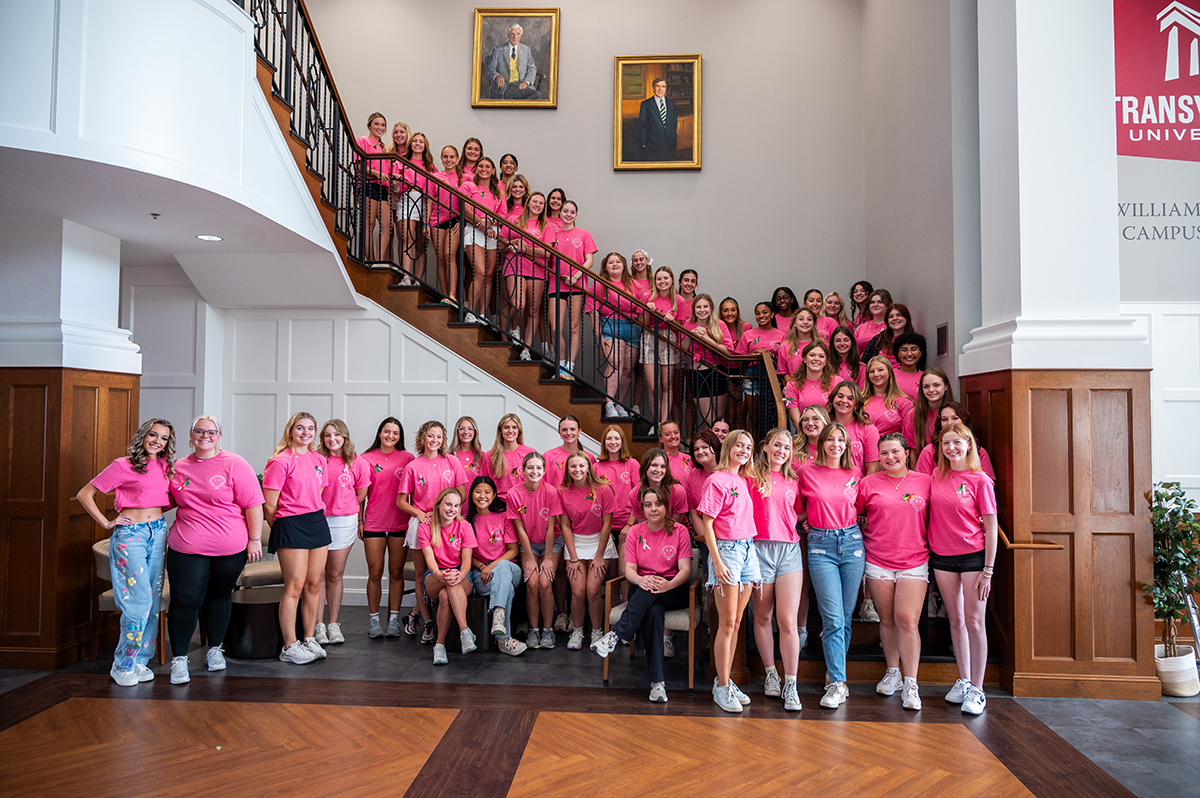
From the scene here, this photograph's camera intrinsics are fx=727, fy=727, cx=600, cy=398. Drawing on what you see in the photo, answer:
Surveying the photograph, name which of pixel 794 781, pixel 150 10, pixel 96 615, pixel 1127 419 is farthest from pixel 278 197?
pixel 1127 419

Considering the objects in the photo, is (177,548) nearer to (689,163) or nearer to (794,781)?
(794,781)

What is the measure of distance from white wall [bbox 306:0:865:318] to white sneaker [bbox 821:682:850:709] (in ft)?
16.9

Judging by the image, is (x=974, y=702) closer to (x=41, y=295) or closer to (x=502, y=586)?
(x=502, y=586)

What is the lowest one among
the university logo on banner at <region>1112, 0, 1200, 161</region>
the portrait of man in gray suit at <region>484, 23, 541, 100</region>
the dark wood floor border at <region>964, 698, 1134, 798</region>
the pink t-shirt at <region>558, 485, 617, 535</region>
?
the dark wood floor border at <region>964, 698, 1134, 798</region>

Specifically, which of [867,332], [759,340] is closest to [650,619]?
[867,332]

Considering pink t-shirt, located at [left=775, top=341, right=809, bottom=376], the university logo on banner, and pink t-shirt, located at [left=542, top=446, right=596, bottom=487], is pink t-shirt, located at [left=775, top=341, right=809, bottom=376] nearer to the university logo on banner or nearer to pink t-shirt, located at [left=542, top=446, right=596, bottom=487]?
pink t-shirt, located at [left=542, top=446, right=596, bottom=487]

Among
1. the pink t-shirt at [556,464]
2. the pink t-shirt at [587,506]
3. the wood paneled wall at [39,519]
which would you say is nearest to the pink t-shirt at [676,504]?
the pink t-shirt at [587,506]

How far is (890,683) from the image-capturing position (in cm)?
407

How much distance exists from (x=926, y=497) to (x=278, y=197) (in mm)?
4519

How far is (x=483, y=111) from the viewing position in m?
8.57

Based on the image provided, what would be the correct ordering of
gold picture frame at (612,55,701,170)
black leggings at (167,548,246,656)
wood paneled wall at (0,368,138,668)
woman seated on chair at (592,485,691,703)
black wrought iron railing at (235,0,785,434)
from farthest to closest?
gold picture frame at (612,55,701,170), black wrought iron railing at (235,0,785,434), wood paneled wall at (0,368,138,668), black leggings at (167,548,246,656), woman seated on chair at (592,485,691,703)

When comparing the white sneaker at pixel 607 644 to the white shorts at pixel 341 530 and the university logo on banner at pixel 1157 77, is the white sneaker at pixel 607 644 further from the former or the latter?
the university logo on banner at pixel 1157 77

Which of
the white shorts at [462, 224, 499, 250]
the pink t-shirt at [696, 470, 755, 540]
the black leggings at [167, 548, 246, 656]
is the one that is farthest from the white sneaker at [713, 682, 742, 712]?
the white shorts at [462, 224, 499, 250]

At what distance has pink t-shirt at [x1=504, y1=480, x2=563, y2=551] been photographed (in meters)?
5.01
